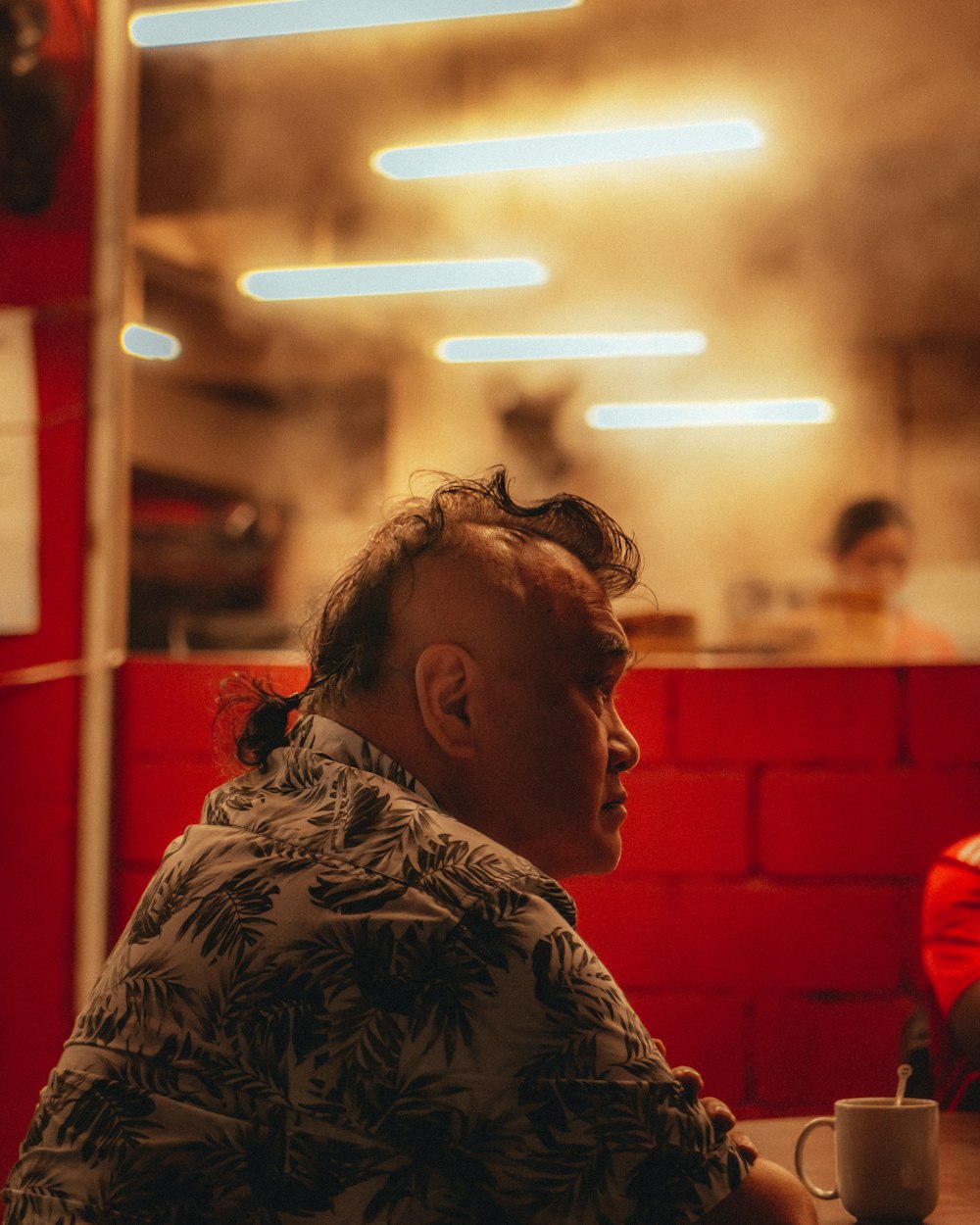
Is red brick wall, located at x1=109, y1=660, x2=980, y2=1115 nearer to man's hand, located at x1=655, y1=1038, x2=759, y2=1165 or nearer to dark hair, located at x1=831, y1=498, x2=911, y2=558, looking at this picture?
man's hand, located at x1=655, y1=1038, x2=759, y2=1165

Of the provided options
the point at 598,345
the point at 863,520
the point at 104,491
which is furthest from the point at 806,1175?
the point at 598,345

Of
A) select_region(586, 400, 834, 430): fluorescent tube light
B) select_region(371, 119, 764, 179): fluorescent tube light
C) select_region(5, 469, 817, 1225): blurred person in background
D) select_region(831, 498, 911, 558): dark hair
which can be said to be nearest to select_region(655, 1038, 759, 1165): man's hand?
select_region(5, 469, 817, 1225): blurred person in background

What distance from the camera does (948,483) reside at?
5652 mm

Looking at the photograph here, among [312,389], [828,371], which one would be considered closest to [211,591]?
[312,389]

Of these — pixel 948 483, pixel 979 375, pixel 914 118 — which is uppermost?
pixel 914 118

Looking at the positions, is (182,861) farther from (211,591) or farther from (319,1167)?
(211,591)

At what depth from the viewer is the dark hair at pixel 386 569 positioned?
3.19 ft

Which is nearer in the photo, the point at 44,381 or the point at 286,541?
the point at 44,381

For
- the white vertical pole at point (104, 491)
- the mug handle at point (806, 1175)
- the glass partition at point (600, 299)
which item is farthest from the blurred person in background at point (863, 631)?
the white vertical pole at point (104, 491)

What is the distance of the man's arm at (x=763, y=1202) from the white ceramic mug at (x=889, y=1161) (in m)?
0.18

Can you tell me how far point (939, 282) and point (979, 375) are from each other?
1.46 feet

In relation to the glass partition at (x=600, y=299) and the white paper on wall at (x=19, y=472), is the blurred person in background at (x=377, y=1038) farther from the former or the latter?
the glass partition at (x=600, y=299)

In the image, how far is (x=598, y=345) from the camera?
449 centimetres

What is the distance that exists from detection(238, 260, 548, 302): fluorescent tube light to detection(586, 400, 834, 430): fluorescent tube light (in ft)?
3.12
